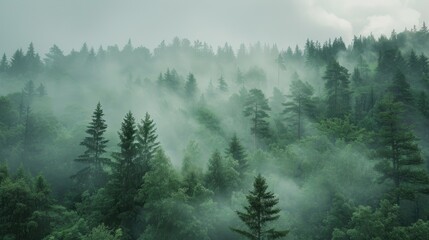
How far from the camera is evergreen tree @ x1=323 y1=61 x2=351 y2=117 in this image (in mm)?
79688

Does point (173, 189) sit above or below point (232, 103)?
below

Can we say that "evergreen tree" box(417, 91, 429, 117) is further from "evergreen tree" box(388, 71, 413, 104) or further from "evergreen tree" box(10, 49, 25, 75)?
"evergreen tree" box(10, 49, 25, 75)

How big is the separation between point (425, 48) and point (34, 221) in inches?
6578

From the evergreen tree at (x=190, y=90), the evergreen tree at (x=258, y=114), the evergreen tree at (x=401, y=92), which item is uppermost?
the evergreen tree at (x=190, y=90)

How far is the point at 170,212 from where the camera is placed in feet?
123

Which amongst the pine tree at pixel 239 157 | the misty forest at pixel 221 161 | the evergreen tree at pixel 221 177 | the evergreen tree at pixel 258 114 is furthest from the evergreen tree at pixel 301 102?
the evergreen tree at pixel 221 177

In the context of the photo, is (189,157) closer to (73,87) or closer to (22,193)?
(22,193)

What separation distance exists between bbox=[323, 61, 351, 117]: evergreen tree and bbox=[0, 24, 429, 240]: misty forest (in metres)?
0.42

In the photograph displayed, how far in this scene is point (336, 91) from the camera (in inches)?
3319

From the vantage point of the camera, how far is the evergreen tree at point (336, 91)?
261 feet

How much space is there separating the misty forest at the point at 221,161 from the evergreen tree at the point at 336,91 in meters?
0.42

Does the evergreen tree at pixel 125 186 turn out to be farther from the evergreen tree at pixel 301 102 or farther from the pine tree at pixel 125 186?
the evergreen tree at pixel 301 102

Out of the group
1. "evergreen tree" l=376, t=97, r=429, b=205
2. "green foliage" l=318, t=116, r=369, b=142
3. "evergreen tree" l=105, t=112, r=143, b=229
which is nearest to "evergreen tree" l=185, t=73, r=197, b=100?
"green foliage" l=318, t=116, r=369, b=142

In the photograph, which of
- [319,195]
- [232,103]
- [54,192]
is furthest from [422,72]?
[54,192]
